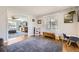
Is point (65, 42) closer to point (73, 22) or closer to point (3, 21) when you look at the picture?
point (73, 22)

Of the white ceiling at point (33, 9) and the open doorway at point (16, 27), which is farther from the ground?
the white ceiling at point (33, 9)

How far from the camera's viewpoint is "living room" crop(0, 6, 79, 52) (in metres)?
1.92

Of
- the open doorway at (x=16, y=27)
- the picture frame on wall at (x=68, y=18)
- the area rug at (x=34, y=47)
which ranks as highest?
the picture frame on wall at (x=68, y=18)

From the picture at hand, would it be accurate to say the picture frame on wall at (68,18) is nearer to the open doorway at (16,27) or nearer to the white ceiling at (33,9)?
the white ceiling at (33,9)

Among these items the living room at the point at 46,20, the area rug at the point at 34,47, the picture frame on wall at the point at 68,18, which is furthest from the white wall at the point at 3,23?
the picture frame on wall at the point at 68,18

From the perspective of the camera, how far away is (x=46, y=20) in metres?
2.07

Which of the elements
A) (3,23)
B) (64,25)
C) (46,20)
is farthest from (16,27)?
(64,25)

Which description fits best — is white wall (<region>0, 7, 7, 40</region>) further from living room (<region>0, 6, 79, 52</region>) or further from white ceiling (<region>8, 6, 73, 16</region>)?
white ceiling (<region>8, 6, 73, 16</region>)

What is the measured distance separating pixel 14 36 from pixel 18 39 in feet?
0.33

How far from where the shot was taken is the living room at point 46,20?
1.92m

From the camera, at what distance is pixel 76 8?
191 centimetres

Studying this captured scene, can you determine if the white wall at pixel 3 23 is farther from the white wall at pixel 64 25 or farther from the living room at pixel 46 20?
the white wall at pixel 64 25

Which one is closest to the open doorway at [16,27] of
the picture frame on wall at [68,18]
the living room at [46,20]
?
the living room at [46,20]
